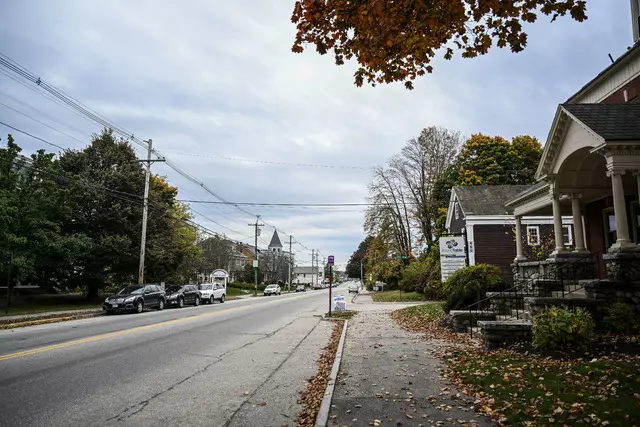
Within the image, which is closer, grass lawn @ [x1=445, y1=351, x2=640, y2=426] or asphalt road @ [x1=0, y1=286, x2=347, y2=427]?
grass lawn @ [x1=445, y1=351, x2=640, y2=426]

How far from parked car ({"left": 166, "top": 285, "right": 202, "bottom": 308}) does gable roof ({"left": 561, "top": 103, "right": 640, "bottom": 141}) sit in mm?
26516

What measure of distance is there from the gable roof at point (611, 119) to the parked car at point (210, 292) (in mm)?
30805

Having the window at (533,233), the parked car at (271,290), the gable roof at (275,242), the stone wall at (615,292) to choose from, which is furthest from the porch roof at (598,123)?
the gable roof at (275,242)

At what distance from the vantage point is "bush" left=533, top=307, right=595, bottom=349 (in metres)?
8.65

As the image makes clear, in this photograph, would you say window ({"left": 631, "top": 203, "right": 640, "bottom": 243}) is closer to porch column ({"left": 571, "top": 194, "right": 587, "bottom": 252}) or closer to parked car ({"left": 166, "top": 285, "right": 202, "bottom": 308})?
porch column ({"left": 571, "top": 194, "right": 587, "bottom": 252})

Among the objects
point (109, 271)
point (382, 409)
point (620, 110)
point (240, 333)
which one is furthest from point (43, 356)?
point (109, 271)

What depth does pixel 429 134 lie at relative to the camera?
4419cm

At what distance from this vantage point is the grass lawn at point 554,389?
17.1ft

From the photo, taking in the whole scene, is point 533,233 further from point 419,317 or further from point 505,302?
point 505,302

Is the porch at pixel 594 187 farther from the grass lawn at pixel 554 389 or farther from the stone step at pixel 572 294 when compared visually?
the grass lawn at pixel 554 389

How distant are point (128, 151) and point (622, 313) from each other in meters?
33.3

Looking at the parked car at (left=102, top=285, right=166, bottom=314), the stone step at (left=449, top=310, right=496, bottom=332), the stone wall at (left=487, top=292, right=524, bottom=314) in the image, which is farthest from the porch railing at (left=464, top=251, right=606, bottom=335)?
the parked car at (left=102, top=285, right=166, bottom=314)

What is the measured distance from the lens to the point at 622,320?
9.77 m

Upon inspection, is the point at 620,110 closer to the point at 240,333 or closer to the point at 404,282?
the point at 240,333
